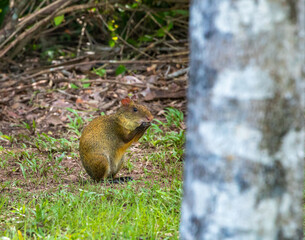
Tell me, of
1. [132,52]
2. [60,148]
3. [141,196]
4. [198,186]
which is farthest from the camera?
[132,52]

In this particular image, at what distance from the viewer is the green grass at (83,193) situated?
356cm

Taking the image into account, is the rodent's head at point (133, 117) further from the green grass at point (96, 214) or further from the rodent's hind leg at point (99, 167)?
the green grass at point (96, 214)

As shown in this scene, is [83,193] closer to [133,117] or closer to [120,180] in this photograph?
[120,180]

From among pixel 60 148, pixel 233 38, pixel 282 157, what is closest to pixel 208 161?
pixel 282 157

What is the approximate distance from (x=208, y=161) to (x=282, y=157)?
0.30 meters

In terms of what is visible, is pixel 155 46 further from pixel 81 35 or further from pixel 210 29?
pixel 210 29

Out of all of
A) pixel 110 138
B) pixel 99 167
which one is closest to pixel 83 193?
pixel 99 167

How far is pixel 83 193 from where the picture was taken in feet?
14.3

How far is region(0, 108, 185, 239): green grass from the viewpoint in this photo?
356cm

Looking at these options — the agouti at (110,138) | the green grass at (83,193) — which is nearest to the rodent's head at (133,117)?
the agouti at (110,138)

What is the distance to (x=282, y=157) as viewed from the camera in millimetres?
1961

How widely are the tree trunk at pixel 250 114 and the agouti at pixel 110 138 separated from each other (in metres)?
3.15

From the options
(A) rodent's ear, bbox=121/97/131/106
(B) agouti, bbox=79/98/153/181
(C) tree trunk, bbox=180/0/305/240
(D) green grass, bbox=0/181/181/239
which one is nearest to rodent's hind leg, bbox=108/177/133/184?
(B) agouti, bbox=79/98/153/181

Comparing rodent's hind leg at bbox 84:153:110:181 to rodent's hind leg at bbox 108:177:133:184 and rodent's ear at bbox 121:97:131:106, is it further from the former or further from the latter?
rodent's ear at bbox 121:97:131:106
